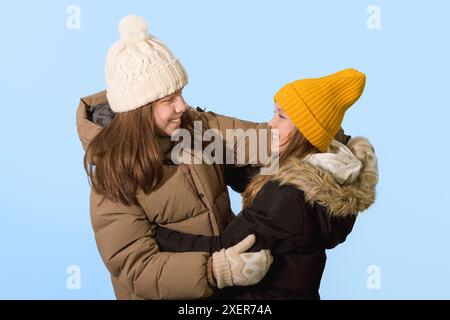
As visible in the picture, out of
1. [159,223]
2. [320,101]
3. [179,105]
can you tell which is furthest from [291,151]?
[159,223]

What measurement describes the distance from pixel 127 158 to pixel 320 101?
705 millimetres

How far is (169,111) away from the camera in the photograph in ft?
9.24

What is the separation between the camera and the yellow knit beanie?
9.30 ft

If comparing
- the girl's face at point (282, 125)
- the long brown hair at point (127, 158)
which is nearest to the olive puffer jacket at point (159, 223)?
the long brown hair at point (127, 158)

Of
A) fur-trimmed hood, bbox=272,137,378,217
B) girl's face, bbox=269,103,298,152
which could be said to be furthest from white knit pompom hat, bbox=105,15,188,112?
fur-trimmed hood, bbox=272,137,378,217

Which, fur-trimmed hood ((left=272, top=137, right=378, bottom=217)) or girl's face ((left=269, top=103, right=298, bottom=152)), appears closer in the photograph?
fur-trimmed hood ((left=272, top=137, right=378, bottom=217))

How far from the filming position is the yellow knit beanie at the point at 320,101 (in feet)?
9.30

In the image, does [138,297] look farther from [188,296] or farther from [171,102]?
[171,102]

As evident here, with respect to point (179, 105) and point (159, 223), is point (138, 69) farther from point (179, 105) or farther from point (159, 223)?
point (159, 223)

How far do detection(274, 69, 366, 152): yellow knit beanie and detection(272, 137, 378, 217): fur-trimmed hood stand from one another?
0.12 m

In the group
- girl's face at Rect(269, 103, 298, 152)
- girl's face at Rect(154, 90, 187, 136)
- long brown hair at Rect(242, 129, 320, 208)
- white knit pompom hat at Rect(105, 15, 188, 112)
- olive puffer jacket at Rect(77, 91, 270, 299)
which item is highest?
white knit pompom hat at Rect(105, 15, 188, 112)

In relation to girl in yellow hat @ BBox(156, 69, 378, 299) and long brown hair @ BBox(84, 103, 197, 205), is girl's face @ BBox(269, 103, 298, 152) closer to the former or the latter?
girl in yellow hat @ BBox(156, 69, 378, 299)

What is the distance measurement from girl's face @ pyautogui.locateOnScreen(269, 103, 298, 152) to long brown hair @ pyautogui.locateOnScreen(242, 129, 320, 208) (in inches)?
0.5

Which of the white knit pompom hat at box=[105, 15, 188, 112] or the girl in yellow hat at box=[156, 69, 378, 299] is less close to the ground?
the white knit pompom hat at box=[105, 15, 188, 112]
